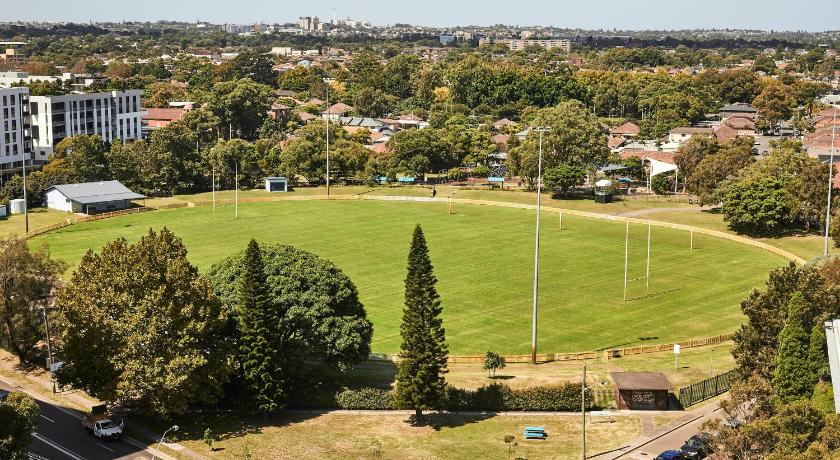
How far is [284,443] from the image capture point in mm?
42531

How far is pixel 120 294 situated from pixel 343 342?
10.6 meters

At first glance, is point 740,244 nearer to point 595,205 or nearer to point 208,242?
point 595,205

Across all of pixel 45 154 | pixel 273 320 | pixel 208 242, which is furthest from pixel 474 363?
pixel 45 154

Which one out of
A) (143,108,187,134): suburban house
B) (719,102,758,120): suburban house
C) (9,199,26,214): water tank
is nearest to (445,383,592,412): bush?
(9,199,26,214): water tank

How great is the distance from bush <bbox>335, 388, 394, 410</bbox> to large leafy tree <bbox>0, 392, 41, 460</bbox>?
15.3 m

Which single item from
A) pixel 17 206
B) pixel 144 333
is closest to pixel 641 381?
pixel 144 333

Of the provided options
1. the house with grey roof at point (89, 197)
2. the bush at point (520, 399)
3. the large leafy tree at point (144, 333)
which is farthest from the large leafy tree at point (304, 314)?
the house with grey roof at point (89, 197)

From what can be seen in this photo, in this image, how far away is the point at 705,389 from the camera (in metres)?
48.2

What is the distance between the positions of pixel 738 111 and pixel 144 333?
152181 mm

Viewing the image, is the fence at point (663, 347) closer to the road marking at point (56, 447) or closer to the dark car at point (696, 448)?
the dark car at point (696, 448)

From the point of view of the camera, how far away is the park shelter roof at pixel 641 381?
4616 centimetres

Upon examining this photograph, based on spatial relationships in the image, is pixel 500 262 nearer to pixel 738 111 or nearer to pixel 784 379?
pixel 784 379

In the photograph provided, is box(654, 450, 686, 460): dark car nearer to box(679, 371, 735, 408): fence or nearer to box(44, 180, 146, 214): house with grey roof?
box(679, 371, 735, 408): fence

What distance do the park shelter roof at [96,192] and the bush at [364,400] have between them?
62172 millimetres
